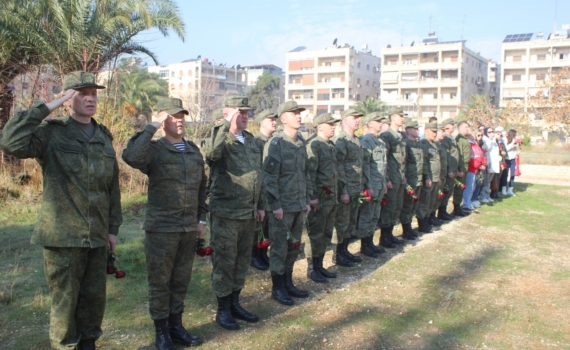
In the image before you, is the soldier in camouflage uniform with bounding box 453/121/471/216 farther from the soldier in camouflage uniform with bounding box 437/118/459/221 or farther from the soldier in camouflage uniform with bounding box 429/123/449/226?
the soldier in camouflage uniform with bounding box 429/123/449/226

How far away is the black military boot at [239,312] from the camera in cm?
462

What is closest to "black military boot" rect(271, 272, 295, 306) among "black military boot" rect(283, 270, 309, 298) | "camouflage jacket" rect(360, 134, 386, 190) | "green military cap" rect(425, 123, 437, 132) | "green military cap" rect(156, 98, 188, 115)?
"black military boot" rect(283, 270, 309, 298)

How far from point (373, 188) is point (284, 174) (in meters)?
2.35

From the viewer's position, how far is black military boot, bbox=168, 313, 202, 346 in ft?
13.3

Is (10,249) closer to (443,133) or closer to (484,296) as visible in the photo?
(484,296)

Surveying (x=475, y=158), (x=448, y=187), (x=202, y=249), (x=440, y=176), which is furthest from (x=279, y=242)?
(x=475, y=158)

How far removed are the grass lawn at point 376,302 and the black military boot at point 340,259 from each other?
0.56 feet

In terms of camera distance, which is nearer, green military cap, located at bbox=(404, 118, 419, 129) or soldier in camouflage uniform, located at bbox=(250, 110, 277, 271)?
soldier in camouflage uniform, located at bbox=(250, 110, 277, 271)

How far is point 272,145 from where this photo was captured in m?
5.29

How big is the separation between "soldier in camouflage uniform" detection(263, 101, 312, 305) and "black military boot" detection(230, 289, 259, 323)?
57cm

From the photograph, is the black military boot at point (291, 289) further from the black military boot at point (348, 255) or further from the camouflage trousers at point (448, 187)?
the camouflage trousers at point (448, 187)

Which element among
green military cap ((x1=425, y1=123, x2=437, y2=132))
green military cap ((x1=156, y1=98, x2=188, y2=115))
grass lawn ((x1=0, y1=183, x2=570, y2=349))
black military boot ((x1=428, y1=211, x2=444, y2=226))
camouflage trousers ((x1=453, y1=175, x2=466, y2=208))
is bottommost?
grass lawn ((x1=0, y1=183, x2=570, y2=349))

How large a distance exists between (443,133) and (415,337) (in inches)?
261

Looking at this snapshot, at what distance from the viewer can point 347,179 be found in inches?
261
